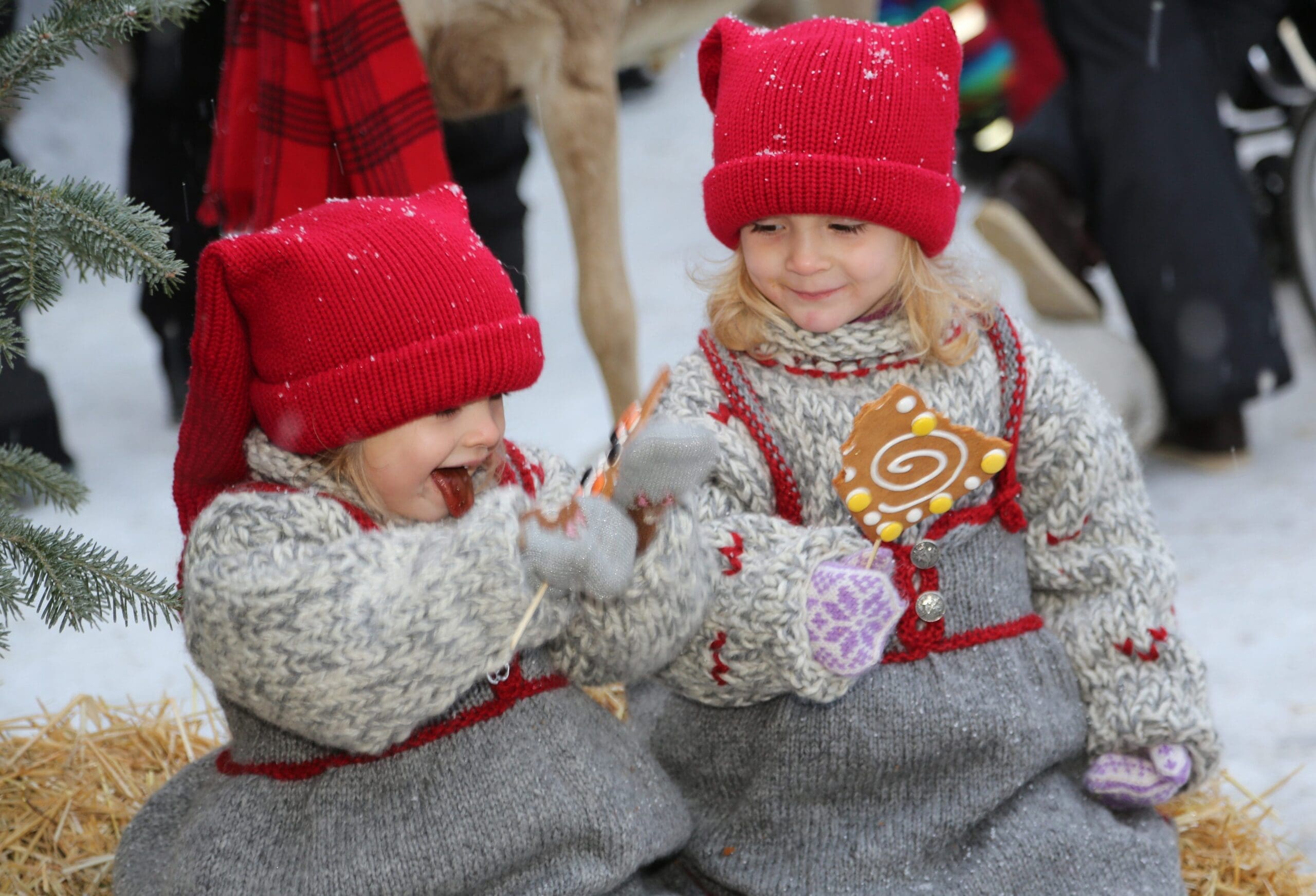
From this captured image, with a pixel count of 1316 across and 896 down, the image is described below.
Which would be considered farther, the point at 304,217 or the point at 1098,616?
the point at 1098,616

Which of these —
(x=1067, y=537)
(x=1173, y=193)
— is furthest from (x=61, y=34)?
(x=1173, y=193)

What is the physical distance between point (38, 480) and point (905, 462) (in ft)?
3.51

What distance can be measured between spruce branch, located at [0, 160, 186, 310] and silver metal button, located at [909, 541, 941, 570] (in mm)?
863

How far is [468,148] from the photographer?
2508 mm

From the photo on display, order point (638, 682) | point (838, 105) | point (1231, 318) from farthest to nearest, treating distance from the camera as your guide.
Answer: point (1231, 318), point (638, 682), point (838, 105)

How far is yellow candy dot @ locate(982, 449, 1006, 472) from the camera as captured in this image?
57.4 inches

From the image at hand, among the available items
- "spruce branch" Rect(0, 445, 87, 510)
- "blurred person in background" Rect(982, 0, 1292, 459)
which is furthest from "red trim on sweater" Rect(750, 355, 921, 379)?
"blurred person in background" Rect(982, 0, 1292, 459)

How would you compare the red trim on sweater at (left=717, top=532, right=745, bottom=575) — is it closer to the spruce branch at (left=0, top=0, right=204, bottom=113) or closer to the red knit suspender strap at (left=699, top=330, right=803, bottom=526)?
the red knit suspender strap at (left=699, top=330, right=803, bottom=526)

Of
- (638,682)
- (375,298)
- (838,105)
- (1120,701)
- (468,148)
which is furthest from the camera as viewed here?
(468,148)

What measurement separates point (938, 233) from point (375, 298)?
0.66 metres

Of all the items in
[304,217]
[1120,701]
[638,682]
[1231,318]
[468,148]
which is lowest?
[1231,318]

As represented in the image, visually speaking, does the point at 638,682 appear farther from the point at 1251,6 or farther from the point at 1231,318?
the point at 1251,6

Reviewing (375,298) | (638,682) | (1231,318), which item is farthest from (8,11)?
(1231,318)

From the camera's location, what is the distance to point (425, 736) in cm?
139
